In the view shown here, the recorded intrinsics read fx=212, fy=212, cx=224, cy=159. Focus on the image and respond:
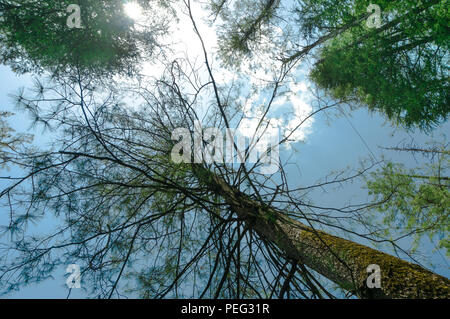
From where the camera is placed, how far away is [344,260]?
1.30 meters

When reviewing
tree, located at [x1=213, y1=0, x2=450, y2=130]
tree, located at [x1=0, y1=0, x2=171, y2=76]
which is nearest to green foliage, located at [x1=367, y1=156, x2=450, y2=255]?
tree, located at [x1=213, y1=0, x2=450, y2=130]

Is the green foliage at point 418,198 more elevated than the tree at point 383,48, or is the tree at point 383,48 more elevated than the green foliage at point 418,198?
the tree at point 383,48

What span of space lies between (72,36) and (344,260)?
4089mm

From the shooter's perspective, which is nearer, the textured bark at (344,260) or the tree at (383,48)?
the textured bark at (344,260)

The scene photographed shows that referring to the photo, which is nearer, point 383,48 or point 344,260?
point 344,260

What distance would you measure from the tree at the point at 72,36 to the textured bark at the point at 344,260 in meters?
2.59

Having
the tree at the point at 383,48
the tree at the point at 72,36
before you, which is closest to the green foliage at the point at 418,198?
the tree at the point at 383,48

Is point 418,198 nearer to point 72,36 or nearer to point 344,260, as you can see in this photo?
point 344,260

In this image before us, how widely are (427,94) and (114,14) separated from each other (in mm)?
5035

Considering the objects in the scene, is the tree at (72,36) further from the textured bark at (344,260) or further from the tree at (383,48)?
the textured bark at (344,260)

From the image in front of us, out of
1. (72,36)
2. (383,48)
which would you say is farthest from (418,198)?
(72,36)

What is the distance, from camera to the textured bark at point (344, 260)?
1.05 metres
